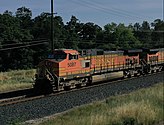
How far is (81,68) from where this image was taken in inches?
1009

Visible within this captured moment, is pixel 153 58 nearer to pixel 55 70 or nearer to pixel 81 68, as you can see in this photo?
pixel 81 68

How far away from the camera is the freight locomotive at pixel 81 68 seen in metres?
23.3

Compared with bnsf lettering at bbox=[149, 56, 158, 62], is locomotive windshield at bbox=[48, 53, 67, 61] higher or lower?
higher

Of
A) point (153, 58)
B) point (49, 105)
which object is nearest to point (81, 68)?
point (49, 105)

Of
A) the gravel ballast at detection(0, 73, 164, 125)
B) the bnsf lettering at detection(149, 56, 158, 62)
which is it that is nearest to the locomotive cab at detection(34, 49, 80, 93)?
the gravel ballast at detection(0, 73, 164, 125)

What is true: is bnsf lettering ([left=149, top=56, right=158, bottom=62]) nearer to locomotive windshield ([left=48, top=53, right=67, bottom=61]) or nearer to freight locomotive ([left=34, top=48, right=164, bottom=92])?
freight locomotive ([left=34, top=48, right=164, bottom=92])

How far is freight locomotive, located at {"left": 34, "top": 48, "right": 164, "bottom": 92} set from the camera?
23.3 meters

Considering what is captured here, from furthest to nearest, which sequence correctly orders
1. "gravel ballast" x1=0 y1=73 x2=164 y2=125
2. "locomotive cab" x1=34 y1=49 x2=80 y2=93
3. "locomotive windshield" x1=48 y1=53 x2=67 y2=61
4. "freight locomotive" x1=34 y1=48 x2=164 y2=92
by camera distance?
"locomotive windshield" x1=48 y1=53 x2=67 y2=61 → "freight locomotive" x1=34 y1=48 x2=164 y2=92 → "locomotive cab" x1=34 y1=49 x2=80 y2=93 → "gravel ballast" x1=0 y1=73 x2=164 y2=125

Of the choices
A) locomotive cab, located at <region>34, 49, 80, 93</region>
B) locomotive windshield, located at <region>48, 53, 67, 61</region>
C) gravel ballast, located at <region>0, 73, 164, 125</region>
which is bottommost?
gravel ballast, located at <region>0, 73, 164, 125</region>

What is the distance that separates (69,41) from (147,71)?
46.5 m

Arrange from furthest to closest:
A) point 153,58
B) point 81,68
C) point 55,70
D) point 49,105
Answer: point 153,58, point 81,68, point 55,70, point 49,105

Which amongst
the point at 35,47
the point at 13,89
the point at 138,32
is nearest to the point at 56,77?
the point at 13,89

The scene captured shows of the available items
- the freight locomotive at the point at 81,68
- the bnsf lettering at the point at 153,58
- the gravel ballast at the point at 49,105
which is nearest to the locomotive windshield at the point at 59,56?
the freight locomotive at the point at 81,68

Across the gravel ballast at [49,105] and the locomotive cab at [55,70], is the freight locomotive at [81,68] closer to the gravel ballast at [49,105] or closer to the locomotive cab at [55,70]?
the locomotive cab at [55,70]
